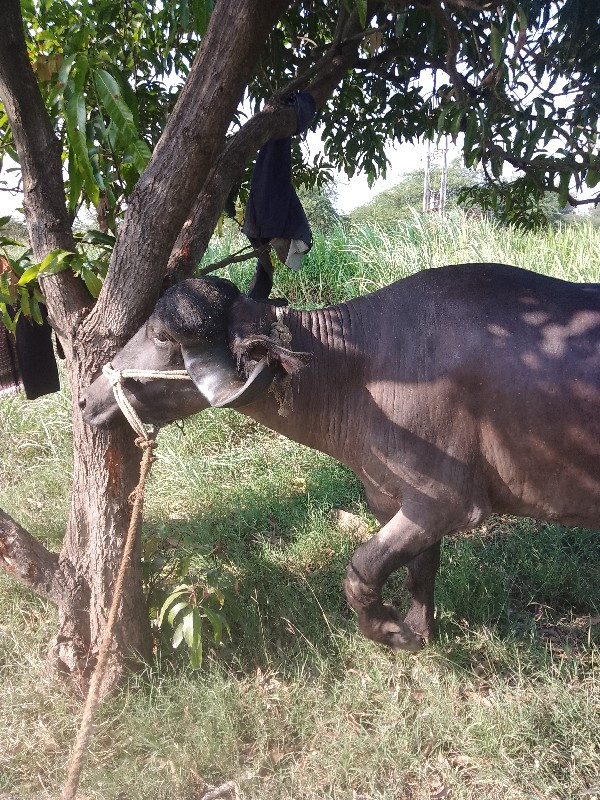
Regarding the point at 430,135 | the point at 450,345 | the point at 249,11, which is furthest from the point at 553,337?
the point at 430,135

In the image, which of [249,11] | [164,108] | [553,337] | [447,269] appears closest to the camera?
[249,11]

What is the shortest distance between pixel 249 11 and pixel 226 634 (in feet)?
8.45

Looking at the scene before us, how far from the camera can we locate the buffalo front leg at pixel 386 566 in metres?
2.35

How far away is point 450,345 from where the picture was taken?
232 centimetres

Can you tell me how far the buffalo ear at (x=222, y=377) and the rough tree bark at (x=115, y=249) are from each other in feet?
1.30

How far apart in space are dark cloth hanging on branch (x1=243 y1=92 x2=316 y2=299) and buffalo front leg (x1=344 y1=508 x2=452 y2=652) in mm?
1410

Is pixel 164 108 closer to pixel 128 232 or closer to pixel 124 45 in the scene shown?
pixel 124 45

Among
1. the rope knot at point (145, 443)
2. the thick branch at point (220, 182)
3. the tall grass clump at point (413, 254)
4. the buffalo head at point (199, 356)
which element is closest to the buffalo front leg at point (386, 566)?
the buffalo head at point (199, 356)

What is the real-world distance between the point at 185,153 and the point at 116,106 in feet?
0.89

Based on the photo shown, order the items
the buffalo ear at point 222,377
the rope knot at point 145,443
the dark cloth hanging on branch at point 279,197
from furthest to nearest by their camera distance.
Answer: the dark cloth hanging on branch at point 279,197, the rope knot at point 145,443, the buffalo ear at point 222,377

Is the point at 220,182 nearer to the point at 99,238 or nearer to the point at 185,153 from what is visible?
the point at 185,153

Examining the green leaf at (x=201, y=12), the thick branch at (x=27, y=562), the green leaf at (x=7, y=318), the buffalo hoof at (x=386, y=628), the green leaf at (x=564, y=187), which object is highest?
the green leaf at (x=201, y=12)

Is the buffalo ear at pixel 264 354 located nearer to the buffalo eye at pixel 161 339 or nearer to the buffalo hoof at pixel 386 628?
the buffalo eye at pixel 161 339

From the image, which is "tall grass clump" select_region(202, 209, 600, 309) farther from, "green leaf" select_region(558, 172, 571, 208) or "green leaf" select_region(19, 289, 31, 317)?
"green leaf" select_region(19, 289, 31, 317)
